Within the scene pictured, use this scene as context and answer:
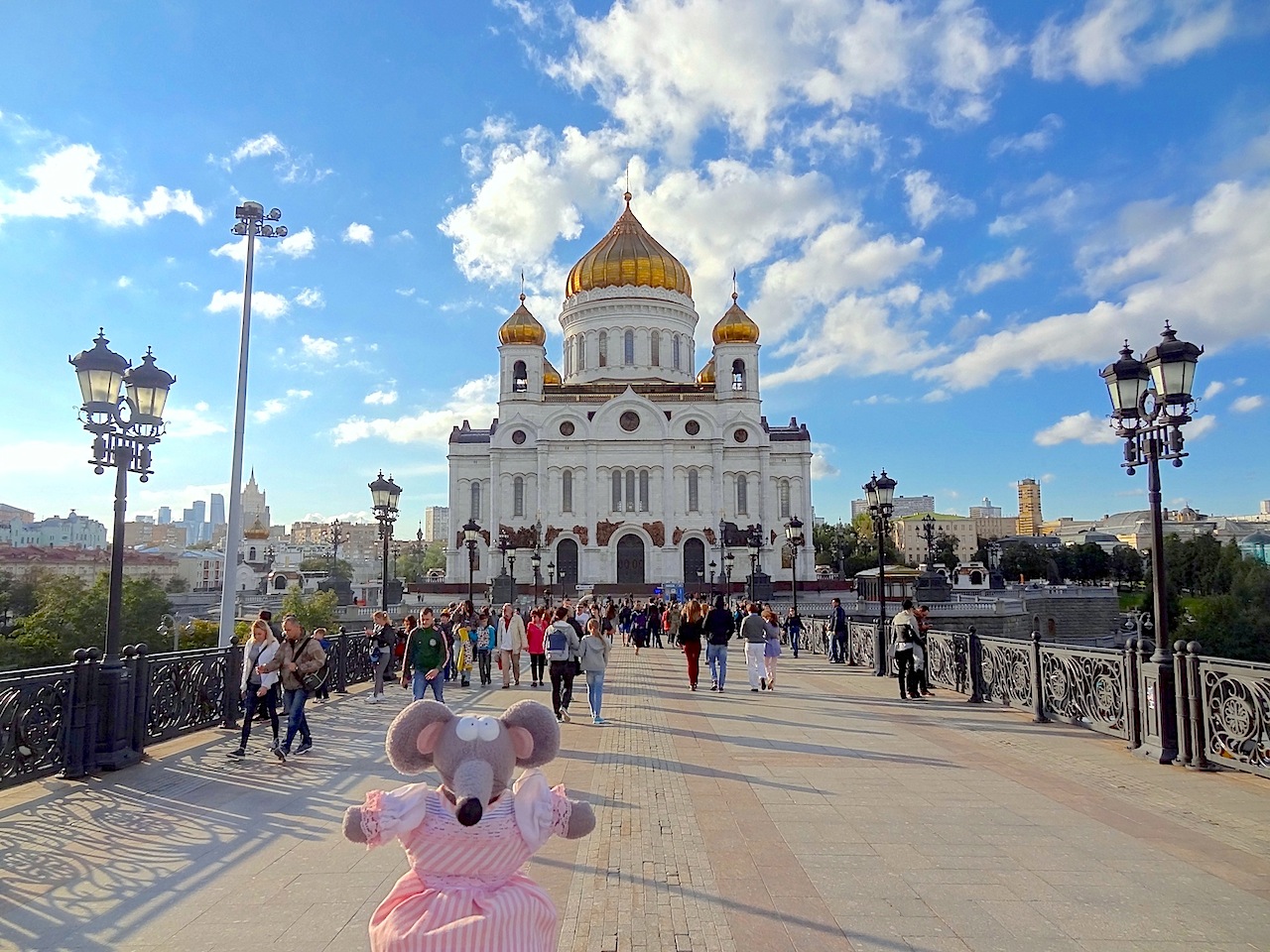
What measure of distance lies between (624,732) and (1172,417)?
7.25m

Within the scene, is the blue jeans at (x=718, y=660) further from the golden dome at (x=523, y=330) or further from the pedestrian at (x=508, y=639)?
the golden dome at (x=523, y=330)

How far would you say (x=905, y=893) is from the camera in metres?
4.90

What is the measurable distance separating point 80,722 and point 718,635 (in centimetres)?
965

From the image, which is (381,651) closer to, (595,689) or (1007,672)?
(595,689)

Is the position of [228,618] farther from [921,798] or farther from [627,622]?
[627,622]

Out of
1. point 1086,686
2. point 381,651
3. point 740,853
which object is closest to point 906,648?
point 1086,686

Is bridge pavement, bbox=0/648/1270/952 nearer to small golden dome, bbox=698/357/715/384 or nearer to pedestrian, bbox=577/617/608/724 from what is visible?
pedestrian, bbox=577/617/608/724

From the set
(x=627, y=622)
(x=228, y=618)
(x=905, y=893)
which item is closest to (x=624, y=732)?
(x=905, y=893)

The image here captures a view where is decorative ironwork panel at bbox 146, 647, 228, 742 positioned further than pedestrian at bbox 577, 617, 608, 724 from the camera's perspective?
No

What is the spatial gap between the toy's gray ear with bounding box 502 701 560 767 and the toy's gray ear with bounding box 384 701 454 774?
0.74ft

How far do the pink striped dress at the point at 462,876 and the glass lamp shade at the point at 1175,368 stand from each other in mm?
8841

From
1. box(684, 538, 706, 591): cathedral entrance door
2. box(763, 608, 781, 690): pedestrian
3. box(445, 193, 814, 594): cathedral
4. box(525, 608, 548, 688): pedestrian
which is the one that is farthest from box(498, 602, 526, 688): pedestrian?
box(684, 538, 706, 591): cathedral entrance door

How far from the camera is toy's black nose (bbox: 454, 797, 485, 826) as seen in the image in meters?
2.72

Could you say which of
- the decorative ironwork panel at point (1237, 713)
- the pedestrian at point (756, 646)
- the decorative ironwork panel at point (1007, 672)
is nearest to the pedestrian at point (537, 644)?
the pedestrian at point (756, 646)
